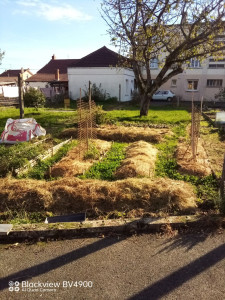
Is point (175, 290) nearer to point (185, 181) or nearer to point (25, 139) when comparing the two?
point (185, 181)

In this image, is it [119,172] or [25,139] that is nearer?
[119,172]

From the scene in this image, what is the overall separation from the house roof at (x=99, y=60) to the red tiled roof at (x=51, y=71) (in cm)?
478

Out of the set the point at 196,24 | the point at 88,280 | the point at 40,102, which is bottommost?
the point at 88,280

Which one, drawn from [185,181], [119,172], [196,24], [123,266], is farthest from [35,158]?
[196,24]

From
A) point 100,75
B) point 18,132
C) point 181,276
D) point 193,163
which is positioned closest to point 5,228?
point 181,276

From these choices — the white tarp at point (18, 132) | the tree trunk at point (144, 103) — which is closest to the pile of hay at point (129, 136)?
the white tarp at point (18, 132)

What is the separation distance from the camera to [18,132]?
8.67 m

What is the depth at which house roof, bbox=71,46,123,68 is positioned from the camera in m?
26.3

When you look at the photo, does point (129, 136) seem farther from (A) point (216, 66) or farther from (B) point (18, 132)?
(A) point (216, 66)

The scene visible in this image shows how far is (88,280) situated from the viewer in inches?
102

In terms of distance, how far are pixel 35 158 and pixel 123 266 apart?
436 cm

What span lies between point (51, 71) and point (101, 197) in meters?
35.2

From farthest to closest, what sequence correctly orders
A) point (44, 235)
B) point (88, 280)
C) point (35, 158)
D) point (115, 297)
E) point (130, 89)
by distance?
1. point (130, 89)
2. point (35, 158)
3. point (44, 235)
4. point (88, 280)
5. point (115, 297)

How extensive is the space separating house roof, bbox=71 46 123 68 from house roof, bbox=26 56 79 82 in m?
4.78
